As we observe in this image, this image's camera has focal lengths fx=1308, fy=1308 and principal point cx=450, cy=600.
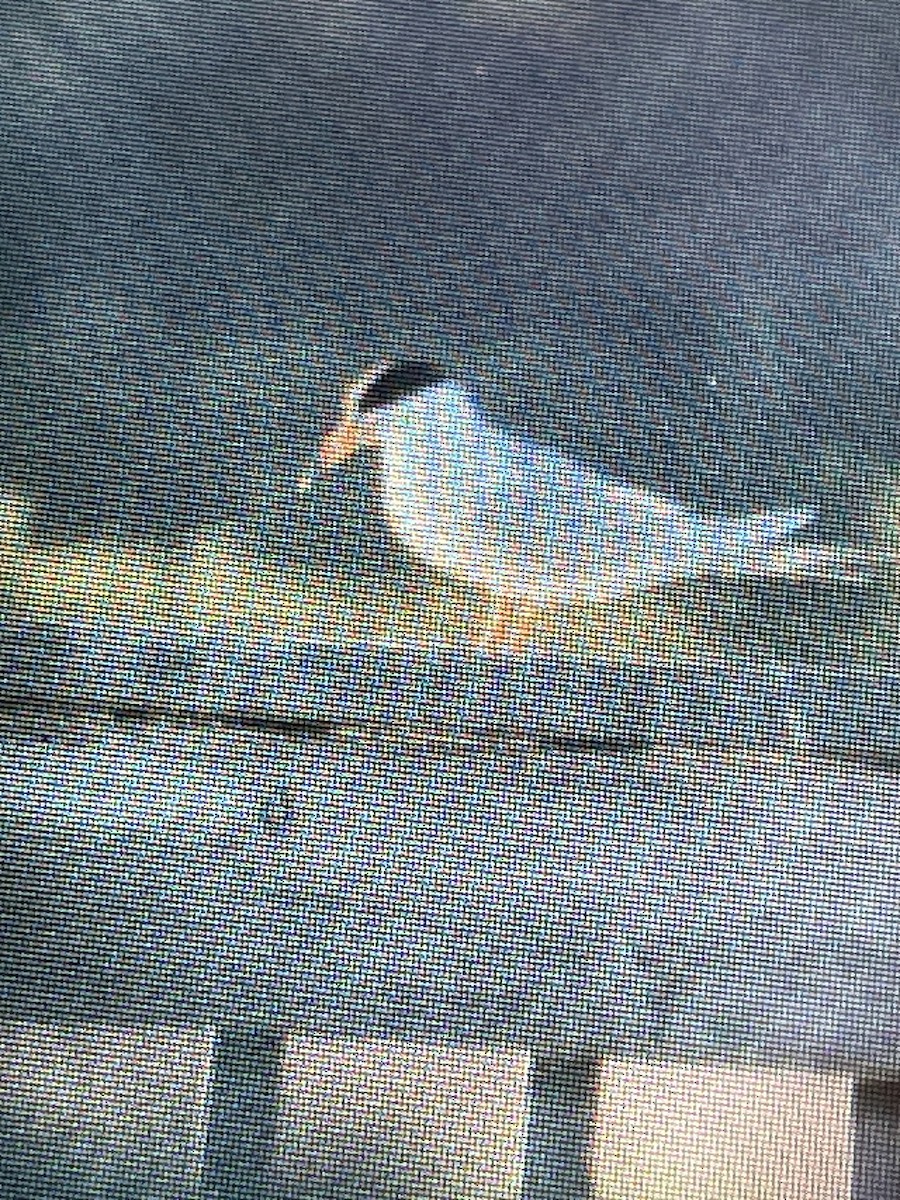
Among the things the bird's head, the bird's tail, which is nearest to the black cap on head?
the bird's head

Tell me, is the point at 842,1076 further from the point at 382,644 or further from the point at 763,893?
the point at 382,644

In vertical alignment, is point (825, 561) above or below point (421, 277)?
below

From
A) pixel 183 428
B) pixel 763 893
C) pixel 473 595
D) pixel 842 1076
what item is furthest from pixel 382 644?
pixel 842 1076

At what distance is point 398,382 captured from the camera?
46.9 inches

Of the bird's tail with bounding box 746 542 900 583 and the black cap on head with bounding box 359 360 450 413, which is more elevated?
the black cap on head with bounding box 359 360 450 413

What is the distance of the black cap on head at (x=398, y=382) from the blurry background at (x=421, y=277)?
0.07ft

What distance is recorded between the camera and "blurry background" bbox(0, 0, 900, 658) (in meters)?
1.16

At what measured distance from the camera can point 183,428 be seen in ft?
3.87

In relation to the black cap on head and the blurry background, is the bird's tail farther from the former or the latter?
the black cap on head

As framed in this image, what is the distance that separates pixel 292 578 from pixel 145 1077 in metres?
0.43

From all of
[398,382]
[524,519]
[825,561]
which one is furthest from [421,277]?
[825,561]

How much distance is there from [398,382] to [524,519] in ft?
0.56

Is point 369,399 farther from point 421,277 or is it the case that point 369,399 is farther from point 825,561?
Result: point 825,561

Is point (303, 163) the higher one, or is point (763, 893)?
point (303, 163)
